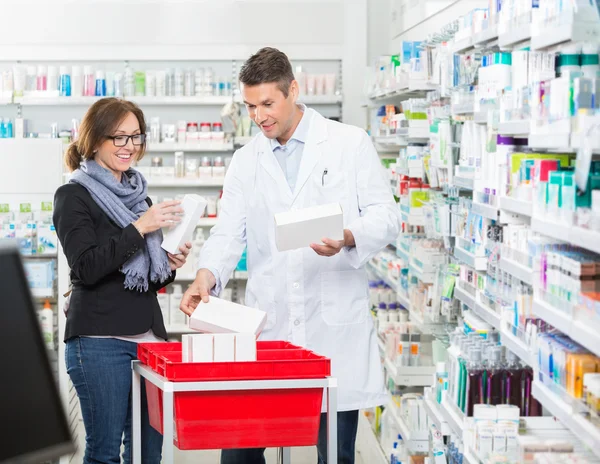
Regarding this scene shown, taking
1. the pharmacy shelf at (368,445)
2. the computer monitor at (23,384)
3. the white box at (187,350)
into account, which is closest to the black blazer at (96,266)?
the white box at (187,350)

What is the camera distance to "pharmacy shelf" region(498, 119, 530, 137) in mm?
2688

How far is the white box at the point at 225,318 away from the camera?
2.87m

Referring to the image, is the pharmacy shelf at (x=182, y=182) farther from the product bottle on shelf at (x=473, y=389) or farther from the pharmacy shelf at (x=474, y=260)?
the product bottle on shelf at (x=473, y=389)

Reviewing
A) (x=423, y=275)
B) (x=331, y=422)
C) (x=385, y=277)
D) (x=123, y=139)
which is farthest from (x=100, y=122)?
(x=385, y=277)

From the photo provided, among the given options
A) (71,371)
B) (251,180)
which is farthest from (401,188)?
(71,371)

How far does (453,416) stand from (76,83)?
5637mm

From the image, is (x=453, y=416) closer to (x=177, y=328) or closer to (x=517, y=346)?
(x=517, y=346)

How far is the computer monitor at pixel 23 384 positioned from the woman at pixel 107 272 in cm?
186

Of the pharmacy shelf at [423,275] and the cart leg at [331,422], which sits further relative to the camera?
the pharmacy shelf at [423,275]

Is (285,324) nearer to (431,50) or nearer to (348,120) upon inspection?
(431,50)

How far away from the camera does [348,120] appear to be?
326 inches

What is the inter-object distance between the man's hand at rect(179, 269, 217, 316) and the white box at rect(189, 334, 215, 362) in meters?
0.30

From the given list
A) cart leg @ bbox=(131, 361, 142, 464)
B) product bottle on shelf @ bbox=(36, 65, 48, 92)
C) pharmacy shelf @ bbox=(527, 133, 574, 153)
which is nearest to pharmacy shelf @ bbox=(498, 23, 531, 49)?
pharmacy shelf @ bbox=(527, 133, 574, 153)

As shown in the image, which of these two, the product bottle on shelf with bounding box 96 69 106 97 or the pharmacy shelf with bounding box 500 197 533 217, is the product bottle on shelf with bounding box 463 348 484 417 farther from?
the product bottle on shelf with bounding box 96 69 106 97
